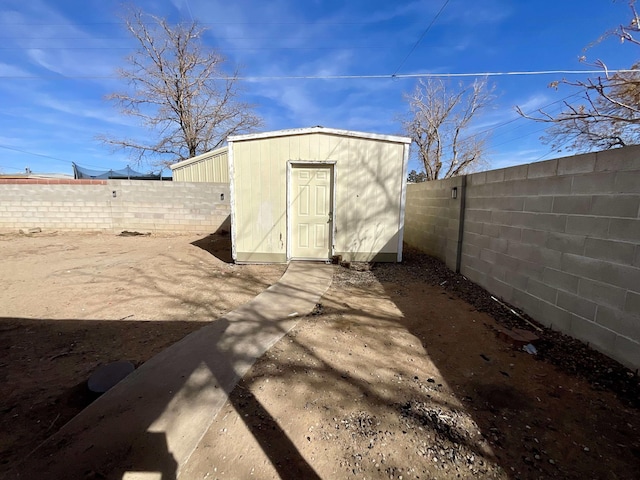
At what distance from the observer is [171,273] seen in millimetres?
5648

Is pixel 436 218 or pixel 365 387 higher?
pixel 436 218

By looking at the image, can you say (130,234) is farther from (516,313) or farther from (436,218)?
(516,313)

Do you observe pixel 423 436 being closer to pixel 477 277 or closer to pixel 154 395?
pixel 154 395

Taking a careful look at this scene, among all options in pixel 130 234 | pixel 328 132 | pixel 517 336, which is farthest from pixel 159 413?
pixel 130 234

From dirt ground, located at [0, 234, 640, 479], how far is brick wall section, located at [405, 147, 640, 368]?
0.25 m

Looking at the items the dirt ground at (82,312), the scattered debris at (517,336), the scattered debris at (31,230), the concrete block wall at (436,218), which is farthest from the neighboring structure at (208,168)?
the scattered debris at (517,336)

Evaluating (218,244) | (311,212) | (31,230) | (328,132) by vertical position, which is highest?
(328,132)

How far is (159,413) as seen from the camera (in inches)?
75.1

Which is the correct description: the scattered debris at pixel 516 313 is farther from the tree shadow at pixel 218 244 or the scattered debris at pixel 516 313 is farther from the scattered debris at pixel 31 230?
the scattered debris at pixel 31 230

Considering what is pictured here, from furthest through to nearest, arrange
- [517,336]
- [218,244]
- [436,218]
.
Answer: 1. [218,244]
2. [436,218]
3. [517,336]

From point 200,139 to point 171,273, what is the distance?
14.8 m

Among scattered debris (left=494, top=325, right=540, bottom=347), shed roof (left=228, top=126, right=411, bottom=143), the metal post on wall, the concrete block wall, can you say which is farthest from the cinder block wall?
scattered debris (left=494, top=325, right=540, bottom=347)

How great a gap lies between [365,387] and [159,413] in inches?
59.1

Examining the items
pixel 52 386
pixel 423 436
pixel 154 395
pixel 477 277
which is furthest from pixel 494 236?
pixel 52 386
